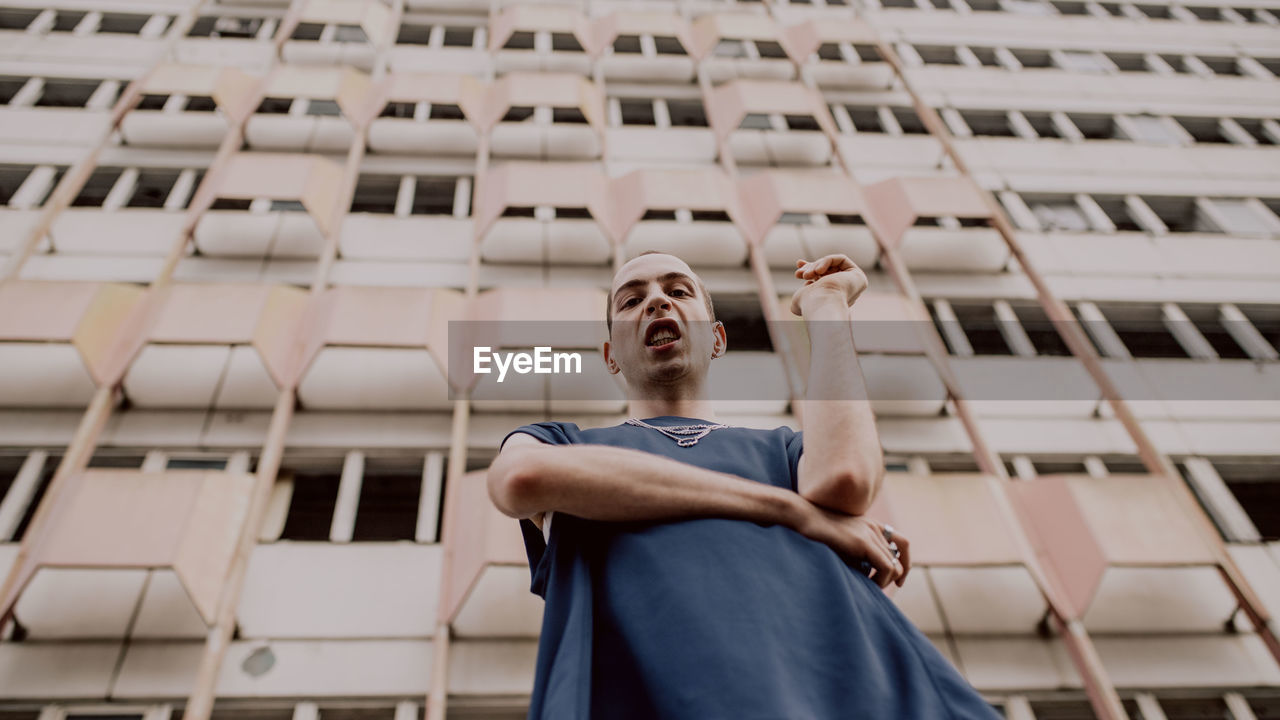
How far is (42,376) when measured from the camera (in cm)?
960

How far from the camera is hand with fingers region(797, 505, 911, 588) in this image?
1517mm

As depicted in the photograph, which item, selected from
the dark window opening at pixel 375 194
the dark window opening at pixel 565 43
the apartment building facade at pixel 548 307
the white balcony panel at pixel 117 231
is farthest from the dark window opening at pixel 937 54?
the white balcony panel at pixel 117 231

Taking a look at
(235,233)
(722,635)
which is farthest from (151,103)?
(722,635)

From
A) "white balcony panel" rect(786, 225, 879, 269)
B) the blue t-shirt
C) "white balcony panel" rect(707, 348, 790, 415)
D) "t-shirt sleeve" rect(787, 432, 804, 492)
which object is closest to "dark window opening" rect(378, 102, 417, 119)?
"white balcony panel" rect(786, 225, 879, 269)

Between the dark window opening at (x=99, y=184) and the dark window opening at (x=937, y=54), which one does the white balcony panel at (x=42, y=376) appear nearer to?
the dark window opening at (x=99, y=184)

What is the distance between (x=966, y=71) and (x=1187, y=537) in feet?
39.9

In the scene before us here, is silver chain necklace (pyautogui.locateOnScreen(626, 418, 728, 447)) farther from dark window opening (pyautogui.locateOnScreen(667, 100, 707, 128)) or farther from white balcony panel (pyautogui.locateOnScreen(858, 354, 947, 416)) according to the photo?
dark window opening (pyautogui.locateOnScreen(667, 100, 707, 128))

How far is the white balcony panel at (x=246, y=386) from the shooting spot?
9875mm

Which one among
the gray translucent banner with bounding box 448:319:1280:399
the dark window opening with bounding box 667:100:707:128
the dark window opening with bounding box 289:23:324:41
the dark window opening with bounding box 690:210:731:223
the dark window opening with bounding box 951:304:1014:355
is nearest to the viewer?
the gray translucent banner with bounding box 448:319:1280:399

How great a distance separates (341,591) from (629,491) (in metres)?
7.93

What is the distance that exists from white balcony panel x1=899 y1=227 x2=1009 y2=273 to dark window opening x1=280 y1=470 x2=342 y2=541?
10.0 m

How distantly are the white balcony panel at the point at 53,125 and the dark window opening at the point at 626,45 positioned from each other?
10.6m

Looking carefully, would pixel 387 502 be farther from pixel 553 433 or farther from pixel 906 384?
pixel 553 433

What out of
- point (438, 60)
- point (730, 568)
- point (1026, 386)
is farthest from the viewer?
point (438, 60)
